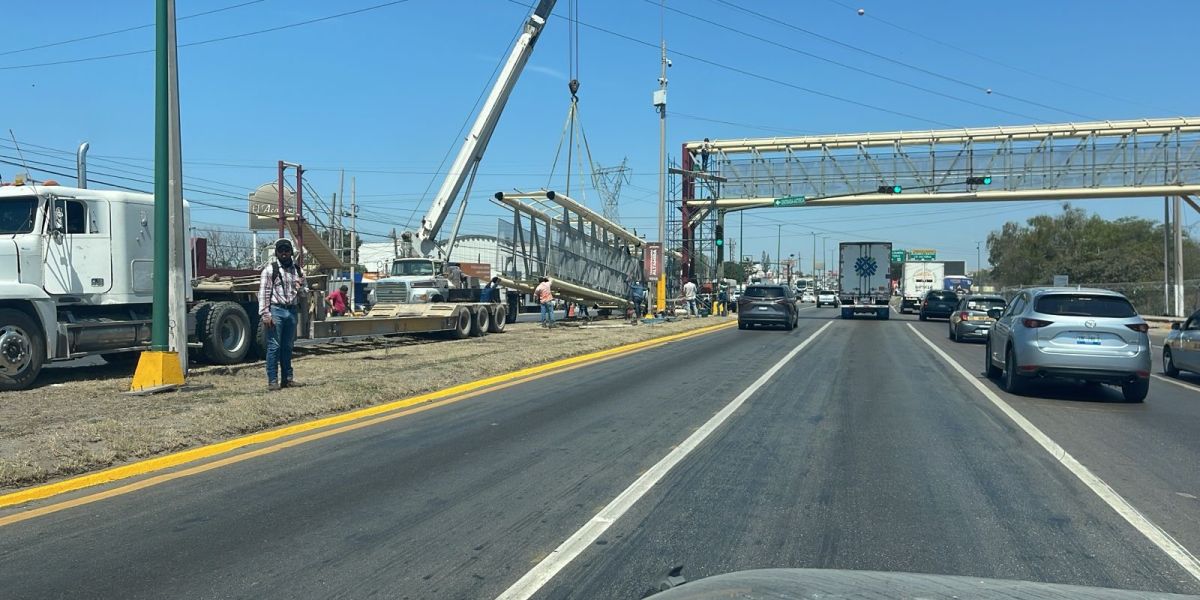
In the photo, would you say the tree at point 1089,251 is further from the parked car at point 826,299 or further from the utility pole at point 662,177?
the utility pole at point 662,177

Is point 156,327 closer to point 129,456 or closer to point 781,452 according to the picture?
Answer: point 129,456

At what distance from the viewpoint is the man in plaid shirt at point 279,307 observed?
10688mm

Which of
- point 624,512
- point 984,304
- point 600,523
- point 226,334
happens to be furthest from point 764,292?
point 600,523

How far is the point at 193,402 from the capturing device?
377 inches

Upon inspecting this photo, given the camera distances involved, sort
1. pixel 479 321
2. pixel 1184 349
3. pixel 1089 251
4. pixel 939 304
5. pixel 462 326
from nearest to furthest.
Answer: pixel 1184 349 < pixel 462 326 < pixel 479 321 < pixel 939 304 < pixel 1089 251

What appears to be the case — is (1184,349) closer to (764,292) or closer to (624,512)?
(624,512)

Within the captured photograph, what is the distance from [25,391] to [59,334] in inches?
38.0

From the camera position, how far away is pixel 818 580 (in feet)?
9.75

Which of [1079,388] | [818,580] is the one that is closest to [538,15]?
[1079,388]

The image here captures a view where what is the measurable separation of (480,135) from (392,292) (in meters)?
5.51

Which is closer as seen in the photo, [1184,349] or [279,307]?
[279,307]

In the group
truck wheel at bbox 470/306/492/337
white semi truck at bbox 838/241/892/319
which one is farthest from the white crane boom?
white semi truck at bbox 838/241/892/319

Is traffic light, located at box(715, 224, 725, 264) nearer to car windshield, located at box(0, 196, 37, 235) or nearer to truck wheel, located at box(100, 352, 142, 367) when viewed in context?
truck wheel, located at box(100, 352, 142, 367)

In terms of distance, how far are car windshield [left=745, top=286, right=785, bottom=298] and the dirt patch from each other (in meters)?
13.8
